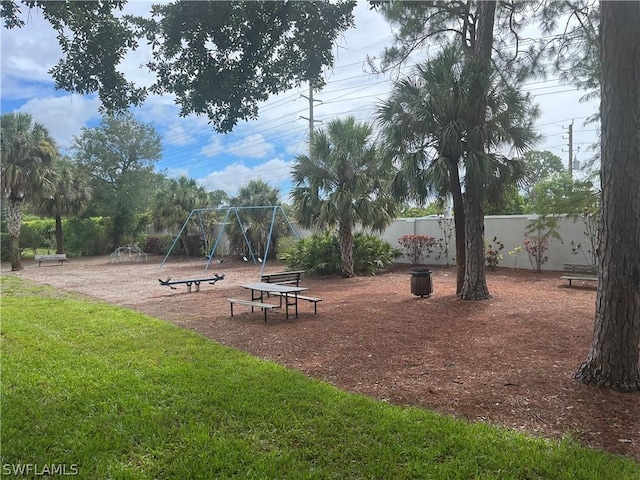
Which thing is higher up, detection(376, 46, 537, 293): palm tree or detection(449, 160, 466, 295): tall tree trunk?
detection(376, 46, 537, 293): palm tree

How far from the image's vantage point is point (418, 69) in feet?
33.2

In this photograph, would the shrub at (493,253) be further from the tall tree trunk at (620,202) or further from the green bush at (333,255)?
the tall tree trunk at (620,202)

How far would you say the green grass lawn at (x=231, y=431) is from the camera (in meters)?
2.91

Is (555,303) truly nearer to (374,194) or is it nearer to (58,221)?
(374,194)

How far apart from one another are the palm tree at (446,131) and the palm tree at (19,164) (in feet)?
52.1

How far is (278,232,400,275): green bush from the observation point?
50.6 ft

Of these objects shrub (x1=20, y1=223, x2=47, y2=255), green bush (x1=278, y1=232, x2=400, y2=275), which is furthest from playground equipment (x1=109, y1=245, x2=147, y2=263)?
green bush (x1=278, y1=232, x2=400, y2=275)

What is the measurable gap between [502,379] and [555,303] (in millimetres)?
5376

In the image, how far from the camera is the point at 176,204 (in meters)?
25.7

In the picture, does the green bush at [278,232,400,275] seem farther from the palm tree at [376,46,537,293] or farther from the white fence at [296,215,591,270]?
the palm tree at [376,46,537,293]

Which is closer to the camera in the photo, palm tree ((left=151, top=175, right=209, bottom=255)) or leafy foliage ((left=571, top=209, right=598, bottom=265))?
leafy foliage ((left=571, top=209, right=598, bottom=265))

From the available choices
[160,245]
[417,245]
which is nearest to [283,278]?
[417,245]

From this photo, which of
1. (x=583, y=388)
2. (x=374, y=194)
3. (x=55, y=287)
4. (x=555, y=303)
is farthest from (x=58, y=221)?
(x=583, y=388)

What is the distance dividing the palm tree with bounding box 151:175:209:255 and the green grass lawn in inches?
817
